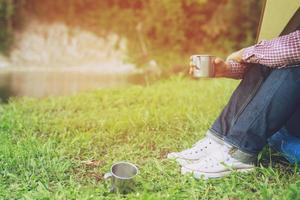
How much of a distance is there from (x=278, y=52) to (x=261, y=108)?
204 millimetres

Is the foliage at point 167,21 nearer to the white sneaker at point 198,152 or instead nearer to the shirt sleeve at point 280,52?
the white sneaker at point 198,152

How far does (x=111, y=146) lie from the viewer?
221 centimetres

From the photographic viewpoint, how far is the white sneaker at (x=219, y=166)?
1761 mm

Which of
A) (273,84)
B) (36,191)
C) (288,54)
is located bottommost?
(36,191)

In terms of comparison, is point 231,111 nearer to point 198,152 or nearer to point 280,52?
point 198,152

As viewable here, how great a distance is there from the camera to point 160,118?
8.53ft

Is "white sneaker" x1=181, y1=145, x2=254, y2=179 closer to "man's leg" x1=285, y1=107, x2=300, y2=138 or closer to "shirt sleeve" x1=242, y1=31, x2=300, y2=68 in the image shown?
"man's leg" x1=285, y1=107, x2=300, y2=138

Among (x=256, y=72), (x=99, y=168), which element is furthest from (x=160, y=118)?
(x=256, y=72)

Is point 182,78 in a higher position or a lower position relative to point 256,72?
lower

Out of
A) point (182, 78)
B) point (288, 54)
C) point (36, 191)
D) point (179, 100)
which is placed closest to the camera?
point (288, 54)

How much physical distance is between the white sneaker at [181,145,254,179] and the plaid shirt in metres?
0.35

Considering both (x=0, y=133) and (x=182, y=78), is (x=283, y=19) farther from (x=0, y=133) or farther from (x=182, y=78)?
(x=182, y=78)

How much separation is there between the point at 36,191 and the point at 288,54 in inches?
40.0

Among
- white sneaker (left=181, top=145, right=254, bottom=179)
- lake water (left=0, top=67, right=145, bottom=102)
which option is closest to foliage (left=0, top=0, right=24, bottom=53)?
lake water (left=0, top=67, right=145, bottom=102)
